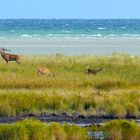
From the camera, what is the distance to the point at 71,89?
23.9 m

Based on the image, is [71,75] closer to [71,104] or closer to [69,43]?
[71,104]

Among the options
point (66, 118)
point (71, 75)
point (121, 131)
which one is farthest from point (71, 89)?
point (121, 131)

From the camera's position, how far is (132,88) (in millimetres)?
23938

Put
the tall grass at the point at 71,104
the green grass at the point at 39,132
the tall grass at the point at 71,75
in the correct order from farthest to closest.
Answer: the tall grass at the point at 71,75
the tall grass at the point at 71,104
the green grass at the point at 39,132

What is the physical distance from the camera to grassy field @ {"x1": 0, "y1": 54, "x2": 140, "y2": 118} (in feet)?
67.3

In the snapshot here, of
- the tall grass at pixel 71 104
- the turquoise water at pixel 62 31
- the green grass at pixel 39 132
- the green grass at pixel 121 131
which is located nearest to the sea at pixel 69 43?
the turquoise water at pixel 62 31

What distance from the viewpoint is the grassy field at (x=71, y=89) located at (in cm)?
2052

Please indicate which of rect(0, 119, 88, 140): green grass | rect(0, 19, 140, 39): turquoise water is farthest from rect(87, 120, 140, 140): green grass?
rect(0, 19, 140, 39): turquoise water

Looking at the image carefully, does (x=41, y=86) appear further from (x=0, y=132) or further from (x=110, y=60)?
(x=110, y=60)

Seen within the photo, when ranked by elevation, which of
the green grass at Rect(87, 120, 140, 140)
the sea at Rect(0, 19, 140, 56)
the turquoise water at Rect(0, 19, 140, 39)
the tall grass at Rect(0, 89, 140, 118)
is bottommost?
the turquoise water at Rect(0, 19, 140, 39)

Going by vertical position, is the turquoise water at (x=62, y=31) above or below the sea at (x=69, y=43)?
below

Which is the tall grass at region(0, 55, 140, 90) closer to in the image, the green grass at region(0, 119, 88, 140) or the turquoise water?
the green grass at region(0, 119, 88, 140)

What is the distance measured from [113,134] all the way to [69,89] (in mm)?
8800

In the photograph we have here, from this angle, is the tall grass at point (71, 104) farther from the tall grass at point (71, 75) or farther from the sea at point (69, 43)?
the sea at point (69, 43)
